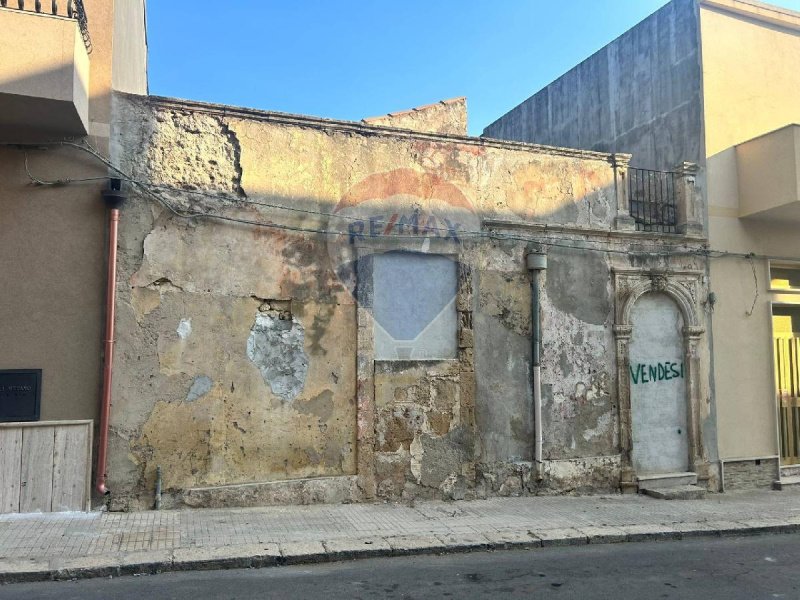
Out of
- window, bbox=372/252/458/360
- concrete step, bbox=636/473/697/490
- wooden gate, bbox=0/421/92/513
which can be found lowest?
concrete step, bbox=636/473/697/490

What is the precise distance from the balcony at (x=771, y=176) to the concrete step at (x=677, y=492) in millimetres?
4703

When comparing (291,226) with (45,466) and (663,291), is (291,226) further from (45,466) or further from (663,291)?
(663,291)

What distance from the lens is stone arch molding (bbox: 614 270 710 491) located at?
1007 centimetres

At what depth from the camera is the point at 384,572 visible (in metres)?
5.99

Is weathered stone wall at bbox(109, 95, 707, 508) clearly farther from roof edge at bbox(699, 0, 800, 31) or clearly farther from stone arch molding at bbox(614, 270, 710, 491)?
roof edge at bbox(699, 0, 800, 31)

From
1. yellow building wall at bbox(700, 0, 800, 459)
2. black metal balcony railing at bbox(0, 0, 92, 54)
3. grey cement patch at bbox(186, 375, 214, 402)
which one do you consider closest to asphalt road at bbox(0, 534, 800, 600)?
grey cement patch at bbox(186, 375, 214, 402)

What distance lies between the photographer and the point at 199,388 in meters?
7.94

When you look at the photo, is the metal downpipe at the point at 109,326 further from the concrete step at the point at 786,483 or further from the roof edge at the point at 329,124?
the concrete step at the point at 786,483

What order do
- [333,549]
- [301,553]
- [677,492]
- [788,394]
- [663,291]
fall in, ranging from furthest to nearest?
1. [788,394]
2. [663,291]
3. [677,492]
4. [333,549]
5. [301,553]

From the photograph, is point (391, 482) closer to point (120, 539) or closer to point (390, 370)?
point (390, 370)

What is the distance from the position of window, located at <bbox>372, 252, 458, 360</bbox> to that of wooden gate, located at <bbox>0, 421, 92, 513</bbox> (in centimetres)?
372

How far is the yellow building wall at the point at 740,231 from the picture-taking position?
1102cm

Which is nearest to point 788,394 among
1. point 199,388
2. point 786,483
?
point 786,483

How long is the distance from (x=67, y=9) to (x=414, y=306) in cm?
534
